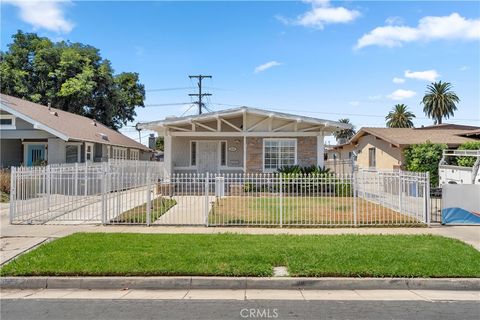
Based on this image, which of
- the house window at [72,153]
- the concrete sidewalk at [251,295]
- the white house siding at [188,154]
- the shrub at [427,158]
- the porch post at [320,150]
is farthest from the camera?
the white house siding at [188,154]

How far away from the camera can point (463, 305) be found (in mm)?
5922

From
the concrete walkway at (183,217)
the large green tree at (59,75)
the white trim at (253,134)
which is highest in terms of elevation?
the large green tree at (59,75)

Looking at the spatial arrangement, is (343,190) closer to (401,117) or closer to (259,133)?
(259,133)

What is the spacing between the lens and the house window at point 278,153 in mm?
21031

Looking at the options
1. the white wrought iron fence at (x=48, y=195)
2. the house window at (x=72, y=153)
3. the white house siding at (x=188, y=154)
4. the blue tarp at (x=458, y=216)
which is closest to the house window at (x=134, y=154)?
the house window at (x=72, y=153)

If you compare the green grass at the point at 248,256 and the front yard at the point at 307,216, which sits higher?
the front yard at the point at 307,216

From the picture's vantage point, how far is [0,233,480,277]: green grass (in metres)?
6.97

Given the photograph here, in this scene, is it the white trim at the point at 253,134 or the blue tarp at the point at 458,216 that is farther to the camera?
the white trim at the point at 253,134

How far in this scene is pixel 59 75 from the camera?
33.5 metres

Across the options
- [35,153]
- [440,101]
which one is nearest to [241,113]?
[35,153]

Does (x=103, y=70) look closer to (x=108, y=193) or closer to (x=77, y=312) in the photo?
(x=108, y=193)

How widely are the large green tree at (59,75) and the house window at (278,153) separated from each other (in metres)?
19.3

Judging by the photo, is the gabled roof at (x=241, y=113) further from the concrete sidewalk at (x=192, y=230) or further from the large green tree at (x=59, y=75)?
the large green tree at (x=59, y=75)

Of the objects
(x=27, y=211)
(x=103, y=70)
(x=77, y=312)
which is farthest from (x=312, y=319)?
(x=103, y=70)
